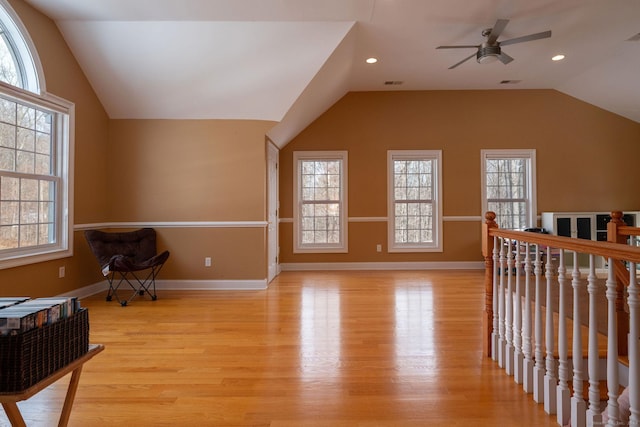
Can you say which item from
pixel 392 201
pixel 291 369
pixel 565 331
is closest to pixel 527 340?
pixel 565 331

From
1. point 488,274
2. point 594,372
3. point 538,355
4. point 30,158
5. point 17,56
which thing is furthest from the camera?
point 30,158

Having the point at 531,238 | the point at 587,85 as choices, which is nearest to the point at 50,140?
the point at 531,238

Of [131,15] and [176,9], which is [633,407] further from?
[131,15]

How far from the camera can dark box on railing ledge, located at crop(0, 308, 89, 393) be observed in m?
1.23

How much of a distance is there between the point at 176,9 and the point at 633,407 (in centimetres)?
461

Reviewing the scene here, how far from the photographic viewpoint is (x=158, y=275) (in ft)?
16.2

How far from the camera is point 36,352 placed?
4.23 feet

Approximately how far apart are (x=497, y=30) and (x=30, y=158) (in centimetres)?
510

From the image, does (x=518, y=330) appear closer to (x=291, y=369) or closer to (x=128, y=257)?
(x=291, y=369)

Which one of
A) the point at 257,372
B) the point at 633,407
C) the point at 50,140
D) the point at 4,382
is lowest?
the point at 257,372

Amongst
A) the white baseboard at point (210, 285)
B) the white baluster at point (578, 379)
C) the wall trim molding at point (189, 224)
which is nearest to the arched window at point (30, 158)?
the wall trim molding at point (189, 224)

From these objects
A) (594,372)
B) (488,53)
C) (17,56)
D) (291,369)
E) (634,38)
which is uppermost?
(634,38)

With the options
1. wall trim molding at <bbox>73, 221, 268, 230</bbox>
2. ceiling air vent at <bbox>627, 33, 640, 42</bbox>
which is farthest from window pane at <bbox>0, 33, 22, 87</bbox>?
ceiling air vent at <bbox>627, 33, 640, 42</bbox>

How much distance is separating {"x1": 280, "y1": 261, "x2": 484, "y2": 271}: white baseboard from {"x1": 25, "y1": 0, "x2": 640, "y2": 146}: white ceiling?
2375mm
